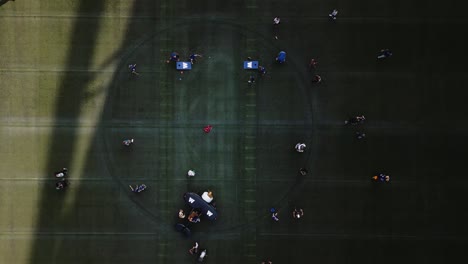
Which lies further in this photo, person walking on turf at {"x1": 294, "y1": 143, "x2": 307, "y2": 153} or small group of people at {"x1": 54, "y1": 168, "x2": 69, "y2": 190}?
person walking on turf at {"x1": 294, "y1": 143, "x2": 307, "y2": 153}

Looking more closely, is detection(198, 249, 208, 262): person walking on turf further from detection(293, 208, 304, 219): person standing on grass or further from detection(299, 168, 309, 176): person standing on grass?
detection(299, 168, 309, 176): person standing on grass

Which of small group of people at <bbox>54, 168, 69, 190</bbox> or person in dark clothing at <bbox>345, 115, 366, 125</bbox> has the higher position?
person in dark clothing at <bbox>345, 115, 366, 125</bbox>

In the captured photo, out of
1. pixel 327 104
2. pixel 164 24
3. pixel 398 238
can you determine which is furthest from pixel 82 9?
pixel 398 238

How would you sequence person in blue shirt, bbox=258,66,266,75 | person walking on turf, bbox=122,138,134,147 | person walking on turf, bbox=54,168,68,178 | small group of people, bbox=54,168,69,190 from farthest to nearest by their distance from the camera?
person in blue shirt, bbox=258,66,266,75 < person walking on turf, bbox=122,138,134,147 < small group of people, bbox=54,168,69,190 < person walking on turf, bbox=54,168,68,178

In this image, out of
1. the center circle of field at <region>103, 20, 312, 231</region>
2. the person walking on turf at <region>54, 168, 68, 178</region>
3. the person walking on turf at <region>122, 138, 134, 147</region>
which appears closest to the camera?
the person walking on turf at <region>54, 168, 68, 178</region>

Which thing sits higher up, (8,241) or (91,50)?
(91,50)

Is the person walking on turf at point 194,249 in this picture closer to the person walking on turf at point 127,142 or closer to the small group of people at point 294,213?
the small group of people at point 294,213

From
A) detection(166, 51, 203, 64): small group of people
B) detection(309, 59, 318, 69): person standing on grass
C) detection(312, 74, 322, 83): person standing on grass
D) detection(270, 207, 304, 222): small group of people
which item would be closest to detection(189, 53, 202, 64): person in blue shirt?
detection(166, 51, 203, 64): small group of people

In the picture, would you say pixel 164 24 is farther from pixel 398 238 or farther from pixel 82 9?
pixel 398 238
